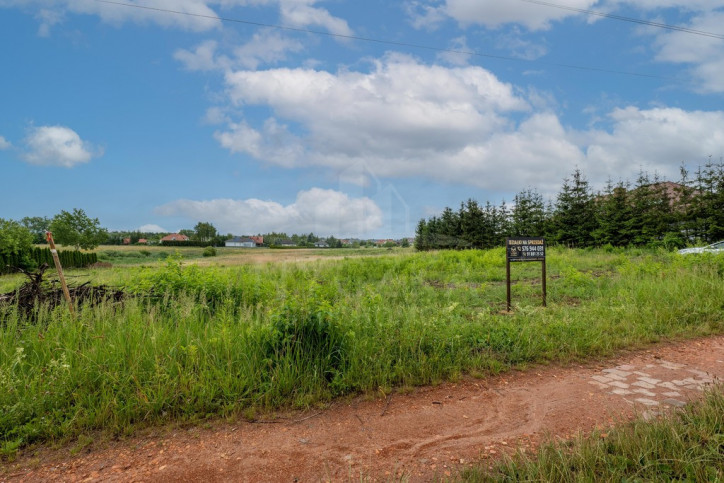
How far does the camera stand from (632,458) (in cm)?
279

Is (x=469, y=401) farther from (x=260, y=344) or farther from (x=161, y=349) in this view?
(x=161, y=349)

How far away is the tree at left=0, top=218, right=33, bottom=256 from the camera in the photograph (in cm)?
2975

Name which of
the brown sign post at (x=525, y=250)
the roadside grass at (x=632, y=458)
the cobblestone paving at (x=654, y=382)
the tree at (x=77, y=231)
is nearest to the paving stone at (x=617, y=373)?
the cobblestone paving at (x=654, y=382)

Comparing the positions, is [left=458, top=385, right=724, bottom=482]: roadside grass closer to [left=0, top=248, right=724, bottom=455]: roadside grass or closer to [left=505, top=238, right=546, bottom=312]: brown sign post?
[left=0, top=248, right=724, bottom=455]: roadside grass

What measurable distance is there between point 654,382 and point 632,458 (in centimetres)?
227

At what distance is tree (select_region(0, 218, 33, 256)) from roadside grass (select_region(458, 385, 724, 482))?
126ft

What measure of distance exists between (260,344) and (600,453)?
3.30 meters

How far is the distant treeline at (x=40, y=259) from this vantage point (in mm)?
30094

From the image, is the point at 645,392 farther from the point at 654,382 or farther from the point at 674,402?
the point at 654,382

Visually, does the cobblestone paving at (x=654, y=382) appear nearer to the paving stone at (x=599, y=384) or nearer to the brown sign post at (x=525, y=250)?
the paving stone at (x=599, y=384)

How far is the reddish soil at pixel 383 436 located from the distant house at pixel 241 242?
73.6 m

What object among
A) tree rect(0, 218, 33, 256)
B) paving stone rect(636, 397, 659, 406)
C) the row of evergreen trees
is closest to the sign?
paving stone rect(636, 397, 659, 406)

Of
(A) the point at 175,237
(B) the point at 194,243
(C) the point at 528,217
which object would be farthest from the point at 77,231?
(C) the point at 528,217

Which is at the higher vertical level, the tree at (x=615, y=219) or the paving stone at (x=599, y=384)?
the tree at (x=615, y=219)
